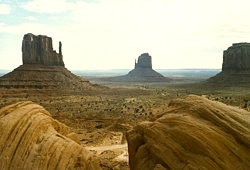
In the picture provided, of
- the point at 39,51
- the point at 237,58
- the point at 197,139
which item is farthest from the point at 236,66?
the point at 197,139

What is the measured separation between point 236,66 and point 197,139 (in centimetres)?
12972

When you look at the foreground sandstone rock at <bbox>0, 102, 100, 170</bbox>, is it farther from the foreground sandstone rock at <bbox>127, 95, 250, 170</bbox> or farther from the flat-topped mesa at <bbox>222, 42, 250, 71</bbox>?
the flat-topped mesa at <bbox>222, 42, 250, 71</bbox>

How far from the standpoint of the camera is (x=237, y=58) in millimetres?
130750

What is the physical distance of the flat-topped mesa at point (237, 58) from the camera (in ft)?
421

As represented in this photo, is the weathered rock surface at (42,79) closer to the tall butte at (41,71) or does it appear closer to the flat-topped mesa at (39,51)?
the tall butte at (41,71)

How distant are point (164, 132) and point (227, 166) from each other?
3.07m

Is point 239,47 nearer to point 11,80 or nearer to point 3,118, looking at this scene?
point 11,80

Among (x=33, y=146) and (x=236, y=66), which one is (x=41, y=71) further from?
(x=33, y=146)

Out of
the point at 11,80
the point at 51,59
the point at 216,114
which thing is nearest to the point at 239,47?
the point at 51,59

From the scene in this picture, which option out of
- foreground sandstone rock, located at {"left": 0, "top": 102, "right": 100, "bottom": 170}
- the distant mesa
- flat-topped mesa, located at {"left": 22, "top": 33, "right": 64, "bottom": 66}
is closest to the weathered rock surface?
flat-topped mesa, located at {"left": 22, "top": 33, "right": 64, "bottom": 66}

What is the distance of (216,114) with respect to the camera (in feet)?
41.0

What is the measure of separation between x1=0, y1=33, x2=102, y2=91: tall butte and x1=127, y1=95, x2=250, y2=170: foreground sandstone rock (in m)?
90.1

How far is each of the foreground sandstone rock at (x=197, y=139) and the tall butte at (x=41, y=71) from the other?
90.1 meters

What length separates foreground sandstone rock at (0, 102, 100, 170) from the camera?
11852mm
